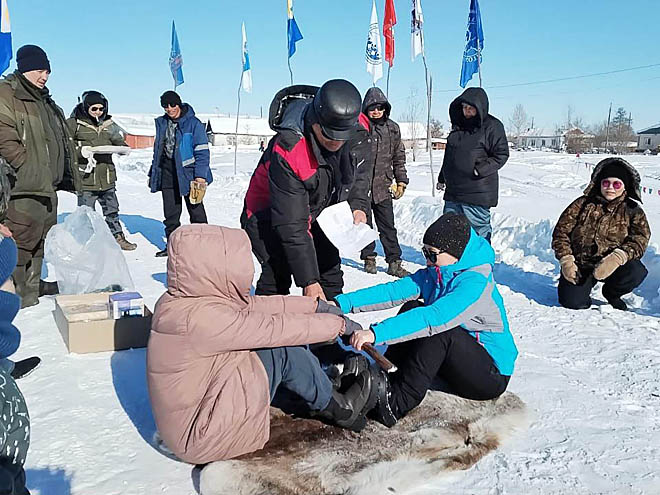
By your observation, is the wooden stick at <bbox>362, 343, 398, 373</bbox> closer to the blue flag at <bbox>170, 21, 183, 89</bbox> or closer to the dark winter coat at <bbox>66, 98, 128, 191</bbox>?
the dark winter coat at <bbox>66, 98, 128, 191</bbox>

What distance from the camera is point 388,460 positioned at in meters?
2.34

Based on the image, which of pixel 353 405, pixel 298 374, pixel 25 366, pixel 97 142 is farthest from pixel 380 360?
pixel 97 142

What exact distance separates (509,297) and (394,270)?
1206 mm

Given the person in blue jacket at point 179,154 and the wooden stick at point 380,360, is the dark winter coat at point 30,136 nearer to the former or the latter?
the person in blue jacket at point 179,154

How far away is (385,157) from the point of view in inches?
232

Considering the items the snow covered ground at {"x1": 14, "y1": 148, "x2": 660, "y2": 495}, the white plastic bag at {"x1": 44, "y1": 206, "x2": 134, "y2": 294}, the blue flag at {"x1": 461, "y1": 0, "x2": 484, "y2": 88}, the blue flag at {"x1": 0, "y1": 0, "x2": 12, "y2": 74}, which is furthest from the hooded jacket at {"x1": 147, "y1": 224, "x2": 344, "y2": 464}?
the blue flag at {"x1": 461, "y1": 0, "x2": 484, "y2": 88}

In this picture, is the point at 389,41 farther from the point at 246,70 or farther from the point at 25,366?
the point at 25,366

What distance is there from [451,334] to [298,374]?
2.65 feet

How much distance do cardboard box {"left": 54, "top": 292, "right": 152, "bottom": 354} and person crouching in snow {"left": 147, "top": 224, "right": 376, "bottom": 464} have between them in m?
1.39

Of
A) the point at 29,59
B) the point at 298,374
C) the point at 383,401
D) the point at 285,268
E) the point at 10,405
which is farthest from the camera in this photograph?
the point at 29,59

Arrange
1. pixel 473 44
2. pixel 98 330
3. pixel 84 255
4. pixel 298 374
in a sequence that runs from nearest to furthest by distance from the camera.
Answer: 1. pixel 298 374
2. pixel 98 330
3. pixel 84 255
4. pixel 473 44

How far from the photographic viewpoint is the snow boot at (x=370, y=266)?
18.8ft

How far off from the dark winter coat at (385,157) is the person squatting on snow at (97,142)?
292 centimetres

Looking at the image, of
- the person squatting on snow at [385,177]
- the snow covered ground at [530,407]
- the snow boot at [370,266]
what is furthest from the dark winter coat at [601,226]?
the snow boot at [370,266]
